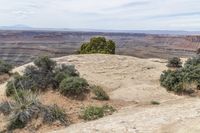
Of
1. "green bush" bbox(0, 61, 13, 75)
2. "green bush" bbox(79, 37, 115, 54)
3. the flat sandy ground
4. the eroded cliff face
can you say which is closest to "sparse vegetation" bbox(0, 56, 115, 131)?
the flat sandy ground

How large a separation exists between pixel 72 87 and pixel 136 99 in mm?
2722

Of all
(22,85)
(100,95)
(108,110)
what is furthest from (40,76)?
(108,110)

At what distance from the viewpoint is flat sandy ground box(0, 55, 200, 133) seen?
11117mm

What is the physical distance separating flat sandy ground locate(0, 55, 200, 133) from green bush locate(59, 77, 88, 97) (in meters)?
1.42

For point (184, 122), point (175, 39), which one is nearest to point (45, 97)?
point (184, 122)

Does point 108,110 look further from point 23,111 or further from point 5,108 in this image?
point 5,108

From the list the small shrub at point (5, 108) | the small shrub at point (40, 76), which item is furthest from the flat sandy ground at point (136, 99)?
the small shrub at point (5, 108)

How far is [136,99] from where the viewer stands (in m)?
16.5

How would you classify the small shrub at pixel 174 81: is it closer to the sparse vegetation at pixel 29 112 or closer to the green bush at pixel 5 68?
the sparse vegetation at pixel 29 112

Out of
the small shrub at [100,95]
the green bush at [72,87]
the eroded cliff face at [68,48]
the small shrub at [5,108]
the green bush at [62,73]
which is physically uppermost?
the green bush at [62,73]

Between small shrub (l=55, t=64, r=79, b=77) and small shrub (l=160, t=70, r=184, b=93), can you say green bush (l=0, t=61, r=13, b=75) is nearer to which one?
small shrub (l=55, t=64, r=79, b=77)

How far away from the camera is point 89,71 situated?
841 inches

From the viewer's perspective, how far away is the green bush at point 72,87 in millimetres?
15781

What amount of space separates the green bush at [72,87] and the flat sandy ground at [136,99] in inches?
55.8
